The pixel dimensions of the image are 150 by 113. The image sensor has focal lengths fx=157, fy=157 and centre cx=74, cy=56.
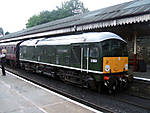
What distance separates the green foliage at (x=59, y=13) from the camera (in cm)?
5562

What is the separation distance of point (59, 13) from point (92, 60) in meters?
55.3

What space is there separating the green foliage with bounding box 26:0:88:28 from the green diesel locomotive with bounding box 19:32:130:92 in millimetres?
47572

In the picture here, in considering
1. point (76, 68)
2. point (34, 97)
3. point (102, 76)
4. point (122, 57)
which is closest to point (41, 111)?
point (34, 97)

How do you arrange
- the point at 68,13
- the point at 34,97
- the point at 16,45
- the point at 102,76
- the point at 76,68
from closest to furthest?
the point at 34,97
the point at 102,76
the point at 76,68
the point at 16,45
the point at 68,13

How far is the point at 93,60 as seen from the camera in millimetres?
7270

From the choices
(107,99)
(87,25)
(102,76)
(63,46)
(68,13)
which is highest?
(68,13)

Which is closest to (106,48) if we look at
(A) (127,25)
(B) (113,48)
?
(B) (113,48)

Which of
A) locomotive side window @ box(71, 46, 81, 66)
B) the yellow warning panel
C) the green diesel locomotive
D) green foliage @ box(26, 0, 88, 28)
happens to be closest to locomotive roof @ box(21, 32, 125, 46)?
the green diesel locomotive

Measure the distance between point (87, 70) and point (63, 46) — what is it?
259 cm

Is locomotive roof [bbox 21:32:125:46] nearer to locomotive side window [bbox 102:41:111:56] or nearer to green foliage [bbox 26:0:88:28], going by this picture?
locomotive side window [bbox 102:41:111:56]

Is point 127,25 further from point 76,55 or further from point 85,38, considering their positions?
point 76,55

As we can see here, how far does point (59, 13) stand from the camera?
5962 cm

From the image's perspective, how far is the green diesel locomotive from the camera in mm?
7018

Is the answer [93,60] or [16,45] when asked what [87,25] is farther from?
[16,45]
